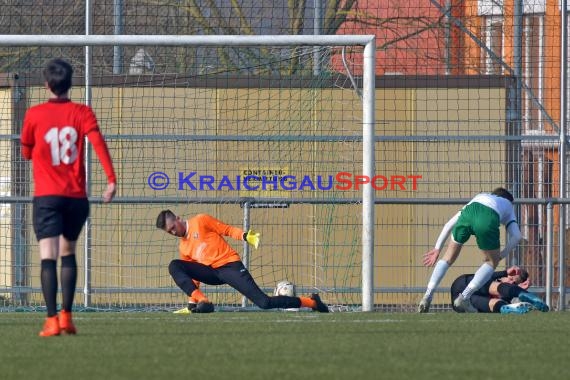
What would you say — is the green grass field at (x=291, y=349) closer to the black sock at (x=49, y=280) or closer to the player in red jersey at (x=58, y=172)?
the black sock at (x=49, y=280)

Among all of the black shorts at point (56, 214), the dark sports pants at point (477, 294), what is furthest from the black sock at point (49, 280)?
the dark sports pants at point (477, 294)

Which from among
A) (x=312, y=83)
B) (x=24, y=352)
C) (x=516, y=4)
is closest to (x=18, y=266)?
(x=312, y=83)

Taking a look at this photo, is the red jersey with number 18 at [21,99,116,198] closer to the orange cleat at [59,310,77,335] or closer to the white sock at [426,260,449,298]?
the orange cleat at [59,310,77,335]

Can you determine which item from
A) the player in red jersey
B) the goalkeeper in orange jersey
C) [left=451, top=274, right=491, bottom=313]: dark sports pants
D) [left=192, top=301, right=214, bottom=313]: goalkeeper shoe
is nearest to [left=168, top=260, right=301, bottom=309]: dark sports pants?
the goalkeeper in orange jersey

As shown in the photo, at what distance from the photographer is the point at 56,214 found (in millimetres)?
8812

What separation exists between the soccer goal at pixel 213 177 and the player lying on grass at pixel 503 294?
163 cm

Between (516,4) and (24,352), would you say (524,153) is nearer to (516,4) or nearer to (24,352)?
(516,4)

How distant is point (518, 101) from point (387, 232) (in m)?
2.50

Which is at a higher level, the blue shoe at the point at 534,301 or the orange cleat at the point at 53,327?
the orange cleat at the point at 53,327

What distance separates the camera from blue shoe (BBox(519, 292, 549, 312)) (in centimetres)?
1300

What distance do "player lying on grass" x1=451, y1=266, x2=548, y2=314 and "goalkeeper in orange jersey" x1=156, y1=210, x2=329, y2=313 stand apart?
1.43 m

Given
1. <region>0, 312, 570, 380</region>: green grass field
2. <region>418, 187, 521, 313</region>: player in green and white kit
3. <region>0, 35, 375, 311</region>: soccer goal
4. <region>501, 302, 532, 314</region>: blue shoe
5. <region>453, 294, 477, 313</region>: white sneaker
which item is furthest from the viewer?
<region>0, 35, 375, 311</region>: soccer goal

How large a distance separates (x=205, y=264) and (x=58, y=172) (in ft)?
14.5

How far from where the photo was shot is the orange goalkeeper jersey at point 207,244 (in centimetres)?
1312
